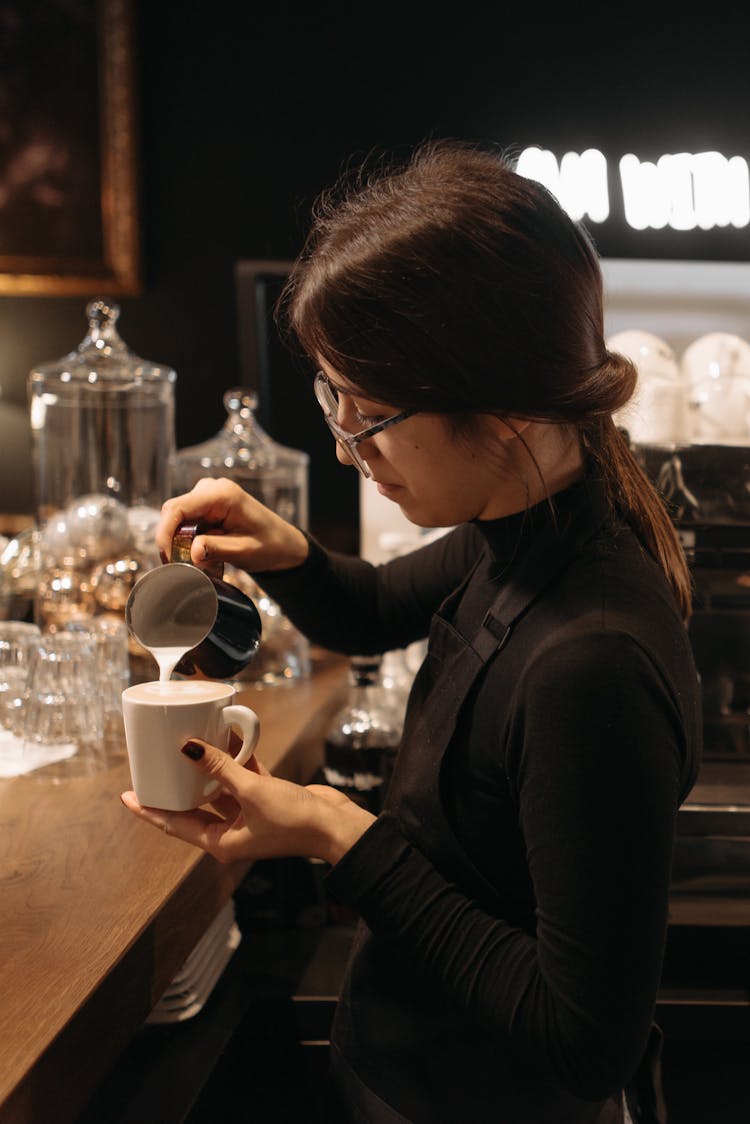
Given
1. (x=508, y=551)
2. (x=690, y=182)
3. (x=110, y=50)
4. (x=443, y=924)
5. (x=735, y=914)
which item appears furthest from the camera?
(x=110, y=50)

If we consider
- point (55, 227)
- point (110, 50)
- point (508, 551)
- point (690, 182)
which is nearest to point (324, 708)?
point (508, 551)

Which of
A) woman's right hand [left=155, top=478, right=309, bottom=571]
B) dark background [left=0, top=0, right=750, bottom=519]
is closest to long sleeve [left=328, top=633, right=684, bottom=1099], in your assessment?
woman's right hand [left=155, top=478, right=309, bottom=571]

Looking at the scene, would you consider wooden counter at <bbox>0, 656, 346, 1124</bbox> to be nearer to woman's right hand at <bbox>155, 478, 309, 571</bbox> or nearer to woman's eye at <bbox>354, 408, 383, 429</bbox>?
woman's right hand at <bbox>155, 478, 309, 571</bbox>

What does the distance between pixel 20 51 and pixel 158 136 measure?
390mm

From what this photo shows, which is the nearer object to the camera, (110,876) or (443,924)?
(443,924)

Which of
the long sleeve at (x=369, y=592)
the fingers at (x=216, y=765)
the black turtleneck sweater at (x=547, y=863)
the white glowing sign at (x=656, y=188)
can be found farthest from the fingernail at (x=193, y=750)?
the white glowing sign at (x=656, y=188)

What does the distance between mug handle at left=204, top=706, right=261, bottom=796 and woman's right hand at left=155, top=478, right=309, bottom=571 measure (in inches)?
10.2

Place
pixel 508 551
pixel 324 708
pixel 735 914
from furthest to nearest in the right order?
pixel 324 708 < pixel 735 914 < pixel 508 551

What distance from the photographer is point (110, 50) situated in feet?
8.84

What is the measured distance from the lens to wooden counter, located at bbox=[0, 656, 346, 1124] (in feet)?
2.60

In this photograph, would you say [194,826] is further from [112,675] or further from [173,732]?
[112,675]

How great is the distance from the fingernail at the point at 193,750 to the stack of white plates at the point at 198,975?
0.54 meters

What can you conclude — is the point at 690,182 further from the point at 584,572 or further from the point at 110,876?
the point at 110,876

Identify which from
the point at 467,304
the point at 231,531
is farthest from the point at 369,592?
the point at 467,304
